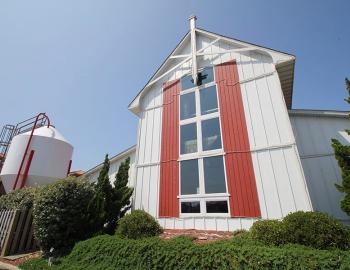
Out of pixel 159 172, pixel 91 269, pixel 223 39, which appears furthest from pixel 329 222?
pixel 223 39

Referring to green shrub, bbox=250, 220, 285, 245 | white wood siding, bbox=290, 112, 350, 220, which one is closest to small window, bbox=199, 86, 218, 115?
white wood siding, bbox=290, 112, 350, 220

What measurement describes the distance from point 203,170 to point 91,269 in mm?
6077

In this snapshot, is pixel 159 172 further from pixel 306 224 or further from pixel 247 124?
pixel 306 224

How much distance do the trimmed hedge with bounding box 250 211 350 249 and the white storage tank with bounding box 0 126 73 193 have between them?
52.0 ft

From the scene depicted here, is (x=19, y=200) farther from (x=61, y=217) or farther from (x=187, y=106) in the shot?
(x=187, y=106)

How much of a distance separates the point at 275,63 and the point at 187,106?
→ 505 cm

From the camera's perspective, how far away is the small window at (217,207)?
922 cm

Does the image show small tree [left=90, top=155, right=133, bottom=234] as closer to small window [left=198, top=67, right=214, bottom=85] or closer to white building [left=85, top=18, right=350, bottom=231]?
white building [left=85, top=18, right=350, bottom=231]

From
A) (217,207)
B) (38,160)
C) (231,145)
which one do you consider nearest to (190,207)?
(217,207)

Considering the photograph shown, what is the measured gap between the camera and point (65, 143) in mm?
18344

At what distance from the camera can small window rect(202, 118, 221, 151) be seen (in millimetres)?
10552

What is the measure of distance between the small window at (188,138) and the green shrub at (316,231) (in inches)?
235

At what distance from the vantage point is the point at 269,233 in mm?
5922

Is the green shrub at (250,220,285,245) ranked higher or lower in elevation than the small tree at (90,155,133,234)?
lower
